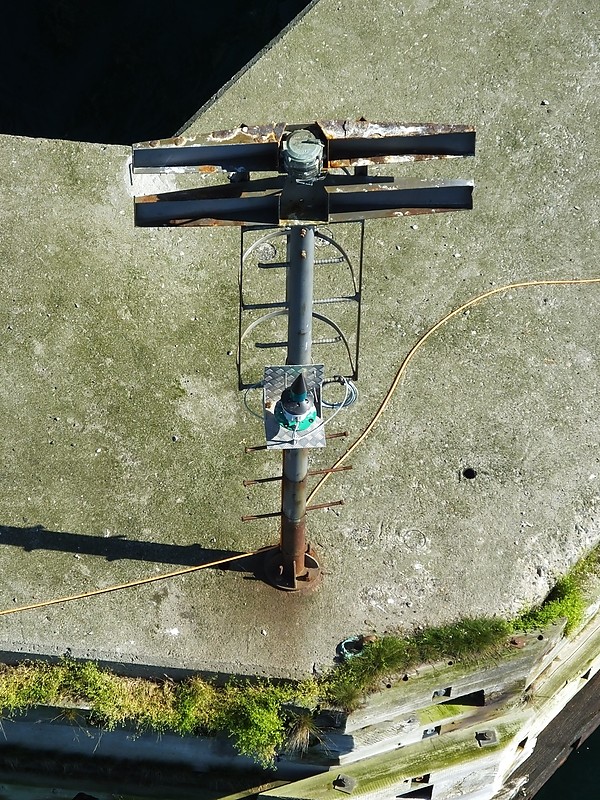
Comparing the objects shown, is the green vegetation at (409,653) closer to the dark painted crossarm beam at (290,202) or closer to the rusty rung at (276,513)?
the rusty rung at (276,513)

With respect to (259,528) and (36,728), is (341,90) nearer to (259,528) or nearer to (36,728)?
(259,528)

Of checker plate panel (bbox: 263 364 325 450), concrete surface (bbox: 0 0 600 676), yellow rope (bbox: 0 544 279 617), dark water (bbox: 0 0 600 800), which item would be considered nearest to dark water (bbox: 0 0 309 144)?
dark water (bbox: 0 0 600 800)

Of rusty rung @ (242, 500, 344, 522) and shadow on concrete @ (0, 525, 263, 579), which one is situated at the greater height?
shadow on concrete @ (0, 525, 263, 579)

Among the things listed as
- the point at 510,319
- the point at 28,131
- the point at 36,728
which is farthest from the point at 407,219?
the point at 28,131

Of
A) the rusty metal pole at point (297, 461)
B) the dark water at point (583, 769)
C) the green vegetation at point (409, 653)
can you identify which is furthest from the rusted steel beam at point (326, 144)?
the dark water at point (583, 769)

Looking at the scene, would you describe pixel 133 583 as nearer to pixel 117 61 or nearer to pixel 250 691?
pixel 250 691

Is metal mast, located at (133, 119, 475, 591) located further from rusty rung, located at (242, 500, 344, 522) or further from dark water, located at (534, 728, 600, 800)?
dark water, located at (534, 728, 600, 800)

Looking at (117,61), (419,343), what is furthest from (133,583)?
(117,61)

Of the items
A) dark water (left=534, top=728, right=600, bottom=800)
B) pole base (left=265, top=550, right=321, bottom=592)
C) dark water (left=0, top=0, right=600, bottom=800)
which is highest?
dark water (left=0, top=0, right=600, bottom=800)
